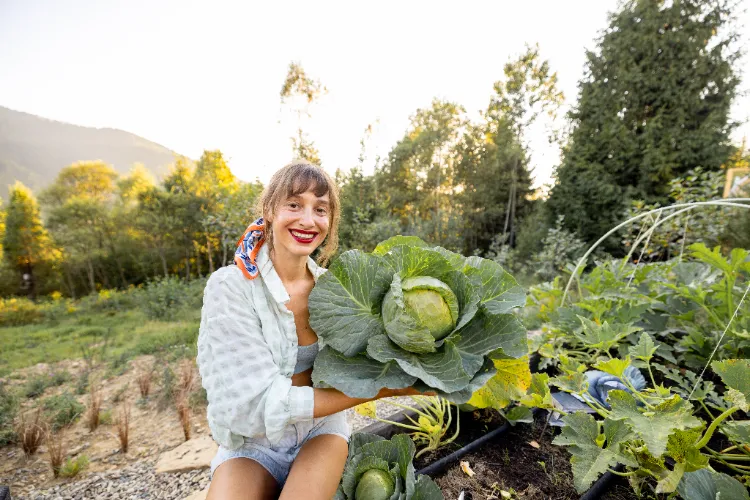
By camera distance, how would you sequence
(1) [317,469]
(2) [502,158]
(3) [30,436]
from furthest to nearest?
(2) [502,158] → (3) [30,436] → (1) [317,469]

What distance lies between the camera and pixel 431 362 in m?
1.03

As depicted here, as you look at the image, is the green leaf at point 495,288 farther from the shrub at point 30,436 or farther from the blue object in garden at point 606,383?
the shrub at point 30,436

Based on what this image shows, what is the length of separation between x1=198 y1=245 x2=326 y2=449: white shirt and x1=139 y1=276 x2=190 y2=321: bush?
778cm

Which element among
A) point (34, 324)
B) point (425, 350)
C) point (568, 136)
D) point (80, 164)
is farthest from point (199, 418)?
point (80, 164)

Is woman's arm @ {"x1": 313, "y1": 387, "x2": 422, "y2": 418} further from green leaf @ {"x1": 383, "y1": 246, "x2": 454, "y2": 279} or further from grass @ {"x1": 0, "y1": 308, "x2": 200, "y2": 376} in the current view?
grass @ {"x1": 0, "y1": 308, "x2": 200, "y2": 376}

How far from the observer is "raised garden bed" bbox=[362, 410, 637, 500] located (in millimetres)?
1311

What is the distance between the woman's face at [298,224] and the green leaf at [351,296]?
0.18m

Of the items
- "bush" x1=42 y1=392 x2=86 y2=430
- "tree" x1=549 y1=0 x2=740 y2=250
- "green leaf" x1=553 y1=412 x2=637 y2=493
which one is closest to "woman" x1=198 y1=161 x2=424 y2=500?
"green leaf" x1=553 y1=412 x2=637 y2=493

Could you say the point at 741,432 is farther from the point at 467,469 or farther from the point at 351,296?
the point at 351,296

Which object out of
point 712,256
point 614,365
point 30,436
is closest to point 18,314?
point 30,436

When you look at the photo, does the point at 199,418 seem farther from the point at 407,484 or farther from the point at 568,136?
the point at 568,136

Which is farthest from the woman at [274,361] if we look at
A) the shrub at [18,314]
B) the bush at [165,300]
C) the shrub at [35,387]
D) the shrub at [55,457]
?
the shrub at [18,314]

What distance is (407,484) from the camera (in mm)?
1084

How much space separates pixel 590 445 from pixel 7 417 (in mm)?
4580
